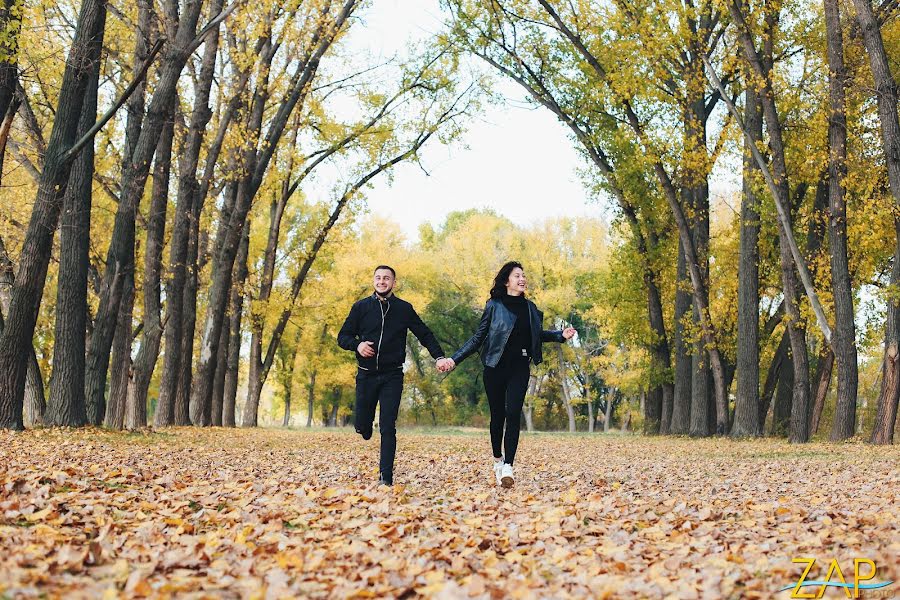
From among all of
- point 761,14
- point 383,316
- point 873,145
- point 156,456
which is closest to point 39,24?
point 156,456

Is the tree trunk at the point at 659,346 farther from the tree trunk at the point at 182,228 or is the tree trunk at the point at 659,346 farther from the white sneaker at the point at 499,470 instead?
the white sneaker at the point at 499,470

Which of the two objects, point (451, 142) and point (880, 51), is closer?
point (880, 51)

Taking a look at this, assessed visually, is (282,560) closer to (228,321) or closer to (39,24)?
(39,24)

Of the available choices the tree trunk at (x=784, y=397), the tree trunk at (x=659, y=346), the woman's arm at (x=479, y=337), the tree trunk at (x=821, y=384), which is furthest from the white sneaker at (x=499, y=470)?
the tree trunk at (x=659, y=346)

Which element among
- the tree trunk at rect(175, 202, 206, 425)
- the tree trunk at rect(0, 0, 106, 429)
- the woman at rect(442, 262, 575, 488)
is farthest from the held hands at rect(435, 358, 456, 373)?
the tree trunk at rect(175, 202, 206, 425)

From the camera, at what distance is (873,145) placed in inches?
895

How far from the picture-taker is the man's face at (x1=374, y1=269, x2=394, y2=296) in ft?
30.4

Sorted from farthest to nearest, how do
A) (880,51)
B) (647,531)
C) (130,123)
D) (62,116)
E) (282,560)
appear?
(130,123) < (880,51) < (62,116) < (647,531) < (282,560)

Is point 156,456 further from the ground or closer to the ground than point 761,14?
closer to the ground

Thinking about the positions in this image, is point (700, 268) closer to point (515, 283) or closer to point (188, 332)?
point (188, 332)

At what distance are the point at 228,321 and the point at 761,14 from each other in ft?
56.0

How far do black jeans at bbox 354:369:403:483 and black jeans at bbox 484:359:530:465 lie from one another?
0.89 meters

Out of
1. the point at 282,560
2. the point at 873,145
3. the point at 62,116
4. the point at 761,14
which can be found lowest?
the point at 282,560

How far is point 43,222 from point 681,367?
56.1 ft
